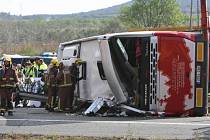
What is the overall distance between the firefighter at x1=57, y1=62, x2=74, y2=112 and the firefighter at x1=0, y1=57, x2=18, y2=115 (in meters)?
1.72

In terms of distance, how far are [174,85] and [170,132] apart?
300 centimetres

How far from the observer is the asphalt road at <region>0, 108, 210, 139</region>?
1153 cm

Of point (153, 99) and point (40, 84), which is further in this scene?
point (40, 84)

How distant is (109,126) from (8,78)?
373 cm

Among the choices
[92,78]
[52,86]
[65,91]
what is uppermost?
[92,78]

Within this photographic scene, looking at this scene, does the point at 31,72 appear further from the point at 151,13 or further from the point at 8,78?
the point at 151,13

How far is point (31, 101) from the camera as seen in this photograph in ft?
63.7

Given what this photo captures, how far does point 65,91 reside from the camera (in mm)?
16500

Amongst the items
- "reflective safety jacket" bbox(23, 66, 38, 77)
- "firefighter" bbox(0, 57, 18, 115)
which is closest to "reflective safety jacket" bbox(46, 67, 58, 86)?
"firefighter" bbox(0, 57, 18, 115)

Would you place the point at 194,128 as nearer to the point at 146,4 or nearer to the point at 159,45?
the point at 159,45

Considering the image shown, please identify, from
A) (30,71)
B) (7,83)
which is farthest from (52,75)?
(30,71)

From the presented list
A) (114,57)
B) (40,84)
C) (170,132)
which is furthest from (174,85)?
(40,84)

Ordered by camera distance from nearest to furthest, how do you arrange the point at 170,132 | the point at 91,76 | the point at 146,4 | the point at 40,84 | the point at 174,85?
1. the point at 170,132
2. the point at 174,85
3. the point at 91,76
4. the point at 40,84
5. the point at 146,4

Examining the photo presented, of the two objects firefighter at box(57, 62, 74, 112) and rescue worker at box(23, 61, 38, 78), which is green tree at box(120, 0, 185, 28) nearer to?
rescue worker at box(23, 61, 38, 78)
